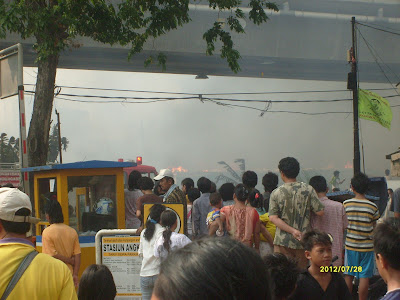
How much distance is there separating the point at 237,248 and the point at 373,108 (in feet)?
31.9

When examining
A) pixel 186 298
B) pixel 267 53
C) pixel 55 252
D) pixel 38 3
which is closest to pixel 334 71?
pixel 267 53

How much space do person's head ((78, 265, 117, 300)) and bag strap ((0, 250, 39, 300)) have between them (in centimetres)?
105

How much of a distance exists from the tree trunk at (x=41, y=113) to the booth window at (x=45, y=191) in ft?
4.67

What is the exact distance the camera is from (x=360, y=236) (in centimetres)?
546

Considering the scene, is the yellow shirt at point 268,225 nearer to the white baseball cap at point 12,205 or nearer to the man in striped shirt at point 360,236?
the man in striped shirt at point 360,236

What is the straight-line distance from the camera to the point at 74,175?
679cm

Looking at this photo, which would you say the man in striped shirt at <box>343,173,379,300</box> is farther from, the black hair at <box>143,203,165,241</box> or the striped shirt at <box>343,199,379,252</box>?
the black hair at <box>143,203,165,241</box>

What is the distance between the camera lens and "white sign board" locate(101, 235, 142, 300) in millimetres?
5958

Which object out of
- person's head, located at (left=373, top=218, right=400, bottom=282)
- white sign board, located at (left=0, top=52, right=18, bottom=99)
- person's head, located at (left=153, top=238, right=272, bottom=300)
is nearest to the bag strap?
person's head, located at (left=153, top=238, right=272, bottom=300)

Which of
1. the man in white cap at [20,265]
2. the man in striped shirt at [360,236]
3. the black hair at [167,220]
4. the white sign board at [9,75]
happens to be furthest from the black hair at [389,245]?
the white sign board at [9,75]

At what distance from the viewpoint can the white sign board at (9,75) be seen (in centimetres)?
723

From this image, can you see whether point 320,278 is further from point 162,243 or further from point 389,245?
point 162,243

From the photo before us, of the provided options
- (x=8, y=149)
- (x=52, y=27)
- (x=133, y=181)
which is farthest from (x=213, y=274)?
(x=8, y=149)

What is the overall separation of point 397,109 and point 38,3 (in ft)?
60.9
